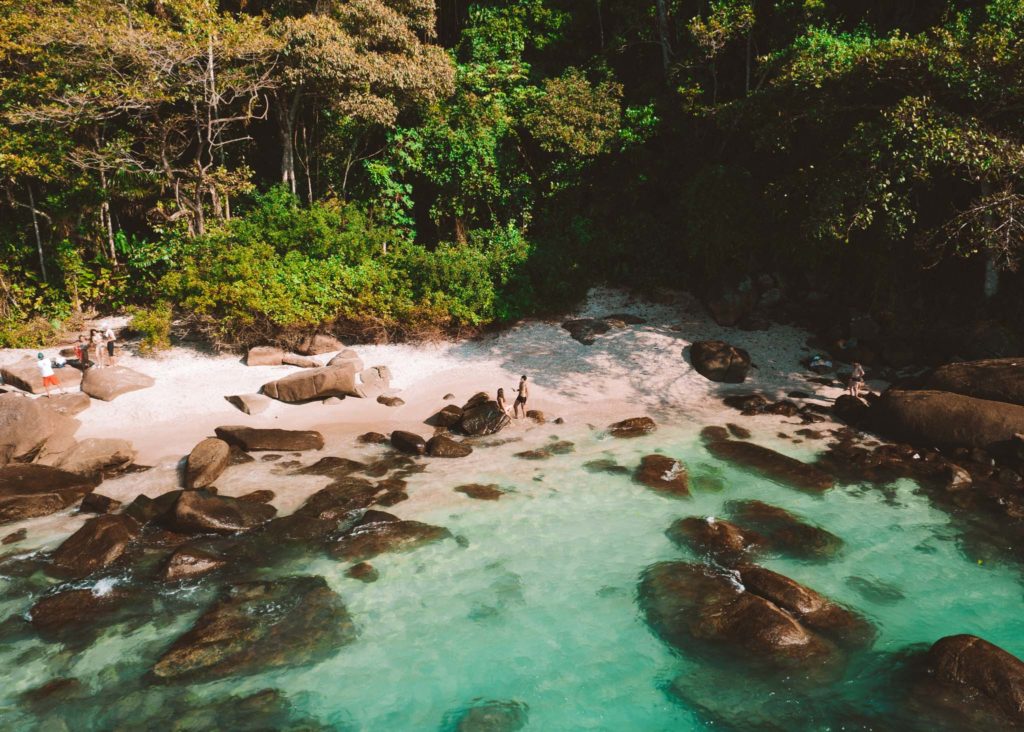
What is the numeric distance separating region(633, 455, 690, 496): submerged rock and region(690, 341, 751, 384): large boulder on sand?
5.01 metres

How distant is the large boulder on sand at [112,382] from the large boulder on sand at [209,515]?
583 cm

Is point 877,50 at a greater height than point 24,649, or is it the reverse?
point 877,50

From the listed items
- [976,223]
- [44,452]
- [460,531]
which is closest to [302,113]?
[44,452]

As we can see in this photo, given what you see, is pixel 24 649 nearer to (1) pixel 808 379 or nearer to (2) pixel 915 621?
(2) pixel 915 621

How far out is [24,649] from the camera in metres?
7.36

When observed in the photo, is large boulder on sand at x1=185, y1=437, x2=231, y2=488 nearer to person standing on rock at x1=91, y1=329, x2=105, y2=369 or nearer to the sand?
the sand

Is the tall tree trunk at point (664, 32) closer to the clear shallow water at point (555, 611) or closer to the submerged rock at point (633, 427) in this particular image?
the submerged rock at point (633, 427)

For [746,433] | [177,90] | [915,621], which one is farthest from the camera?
[177,90]

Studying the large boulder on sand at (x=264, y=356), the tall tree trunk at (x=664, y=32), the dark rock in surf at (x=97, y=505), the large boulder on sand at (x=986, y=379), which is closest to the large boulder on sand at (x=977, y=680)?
the large boulder on sand at (x=986, y=379)

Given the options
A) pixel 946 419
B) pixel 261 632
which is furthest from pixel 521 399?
pixel 946 419

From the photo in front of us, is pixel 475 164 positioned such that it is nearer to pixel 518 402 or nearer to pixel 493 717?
pixel 518 402

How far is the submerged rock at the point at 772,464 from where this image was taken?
11305 mm

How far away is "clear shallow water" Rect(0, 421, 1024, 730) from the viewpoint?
688 centimetres

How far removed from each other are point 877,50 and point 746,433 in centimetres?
963
